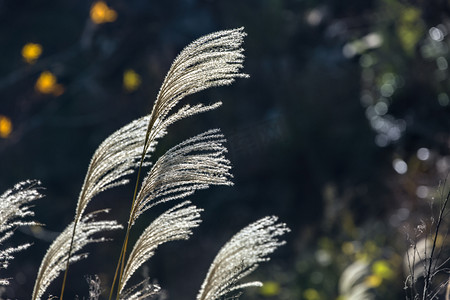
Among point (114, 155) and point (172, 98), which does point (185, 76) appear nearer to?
point (172, 98)

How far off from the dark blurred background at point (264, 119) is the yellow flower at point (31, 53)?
0.9 inches

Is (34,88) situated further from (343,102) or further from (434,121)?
(434,121)

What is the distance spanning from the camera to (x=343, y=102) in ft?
25.2

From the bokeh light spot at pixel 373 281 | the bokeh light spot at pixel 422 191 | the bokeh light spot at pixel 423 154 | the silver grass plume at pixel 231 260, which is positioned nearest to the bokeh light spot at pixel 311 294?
the bokeh light spot at pixel 373 281

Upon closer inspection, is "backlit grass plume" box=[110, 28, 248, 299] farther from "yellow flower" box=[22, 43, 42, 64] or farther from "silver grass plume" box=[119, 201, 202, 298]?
"yellow flower" box=[22, 43, 42, 64]

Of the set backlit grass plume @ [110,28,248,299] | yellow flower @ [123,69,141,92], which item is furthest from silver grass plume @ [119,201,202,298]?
yellow flower @ [123,69,141,92]

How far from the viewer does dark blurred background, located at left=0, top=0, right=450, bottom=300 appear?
6.82m

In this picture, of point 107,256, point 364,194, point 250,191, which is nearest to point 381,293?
point 364,194

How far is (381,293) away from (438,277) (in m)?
0.55

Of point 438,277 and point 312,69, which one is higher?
point 312,69

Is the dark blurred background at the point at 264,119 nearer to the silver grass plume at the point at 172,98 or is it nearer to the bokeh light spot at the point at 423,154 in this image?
the bokeh light spot at the point at 423,154

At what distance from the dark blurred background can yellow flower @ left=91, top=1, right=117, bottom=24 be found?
26 mm

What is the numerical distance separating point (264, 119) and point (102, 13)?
9.15 feet

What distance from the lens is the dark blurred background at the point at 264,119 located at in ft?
22.4
